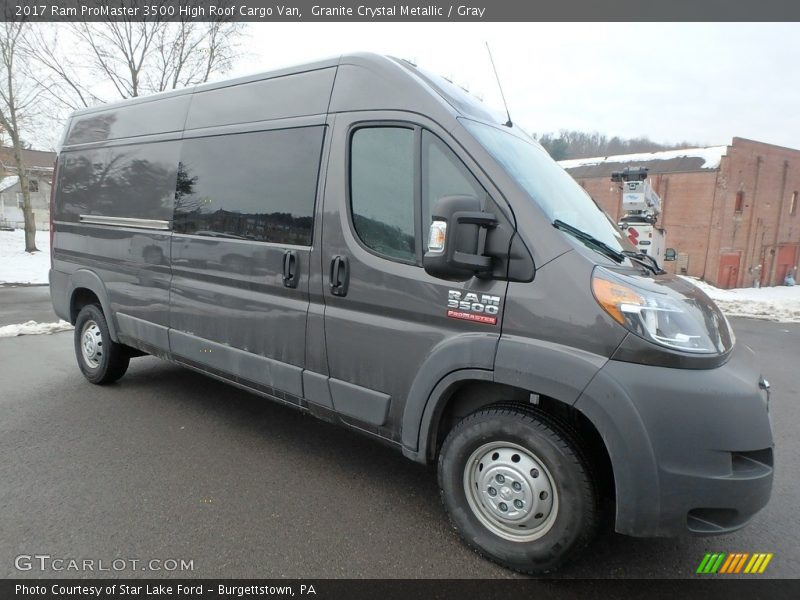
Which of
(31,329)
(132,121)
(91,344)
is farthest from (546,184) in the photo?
(31,329)

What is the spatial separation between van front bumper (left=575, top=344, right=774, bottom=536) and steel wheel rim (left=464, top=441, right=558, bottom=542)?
0.34m

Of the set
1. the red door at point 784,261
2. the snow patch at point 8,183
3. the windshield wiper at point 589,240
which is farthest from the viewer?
the snow patch at point 8,183

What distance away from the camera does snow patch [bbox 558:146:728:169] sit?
31.3 m

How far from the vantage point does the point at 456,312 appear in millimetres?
2529

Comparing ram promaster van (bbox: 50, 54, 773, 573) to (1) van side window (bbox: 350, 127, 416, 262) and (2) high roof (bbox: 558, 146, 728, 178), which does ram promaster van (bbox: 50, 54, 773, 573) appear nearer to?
(1) van side window (bbox: 350, 127, 416, 262)

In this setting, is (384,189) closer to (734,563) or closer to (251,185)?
(251,185)

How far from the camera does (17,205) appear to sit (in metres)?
53.1

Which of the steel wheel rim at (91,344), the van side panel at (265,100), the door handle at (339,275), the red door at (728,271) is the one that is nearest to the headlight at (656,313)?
the door handle at (339,275)

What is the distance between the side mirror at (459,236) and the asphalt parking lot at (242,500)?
1.52 m

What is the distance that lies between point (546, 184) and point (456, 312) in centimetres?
97

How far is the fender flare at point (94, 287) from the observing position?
4.74m

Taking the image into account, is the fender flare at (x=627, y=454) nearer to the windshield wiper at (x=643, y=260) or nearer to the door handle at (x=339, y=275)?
the windshield wiper at (x=643, y=260)

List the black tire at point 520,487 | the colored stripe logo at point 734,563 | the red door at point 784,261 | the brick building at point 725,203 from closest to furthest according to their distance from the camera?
the black tire at point 520,487, the colored stripe logo at point 734,563, the brick building at point 725,203, the red door at point 784,261

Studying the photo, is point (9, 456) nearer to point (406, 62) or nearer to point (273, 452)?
point (273, 452)
